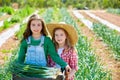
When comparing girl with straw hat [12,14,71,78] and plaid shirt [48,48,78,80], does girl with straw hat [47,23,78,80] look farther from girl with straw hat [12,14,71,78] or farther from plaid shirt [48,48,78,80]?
girl with straw hat [12,14,71,78]

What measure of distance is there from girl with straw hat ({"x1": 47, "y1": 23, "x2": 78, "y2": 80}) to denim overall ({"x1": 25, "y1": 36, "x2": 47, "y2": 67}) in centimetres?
14

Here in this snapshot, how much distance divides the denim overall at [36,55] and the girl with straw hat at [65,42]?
0.14m

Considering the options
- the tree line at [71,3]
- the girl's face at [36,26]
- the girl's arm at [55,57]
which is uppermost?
the girl's face at [36,26]

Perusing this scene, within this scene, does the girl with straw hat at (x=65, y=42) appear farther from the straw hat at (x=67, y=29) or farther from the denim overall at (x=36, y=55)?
the denim overall at (x=36, y=55)

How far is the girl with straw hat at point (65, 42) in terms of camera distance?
14.5 feet

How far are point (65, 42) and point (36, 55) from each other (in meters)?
0.43

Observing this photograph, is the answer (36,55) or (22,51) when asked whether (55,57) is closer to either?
(36,55)

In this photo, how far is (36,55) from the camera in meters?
4.32

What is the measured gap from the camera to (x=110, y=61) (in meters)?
9.55

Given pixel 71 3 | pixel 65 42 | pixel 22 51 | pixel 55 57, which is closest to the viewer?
pixel 55 57

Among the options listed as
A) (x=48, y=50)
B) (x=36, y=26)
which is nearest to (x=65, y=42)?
(x=48, y=50)

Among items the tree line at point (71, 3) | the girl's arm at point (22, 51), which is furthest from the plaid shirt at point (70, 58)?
the tree line at point (71, 3)

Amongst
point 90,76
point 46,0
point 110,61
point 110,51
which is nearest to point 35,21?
point 90,76

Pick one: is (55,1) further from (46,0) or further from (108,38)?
(108,38)
